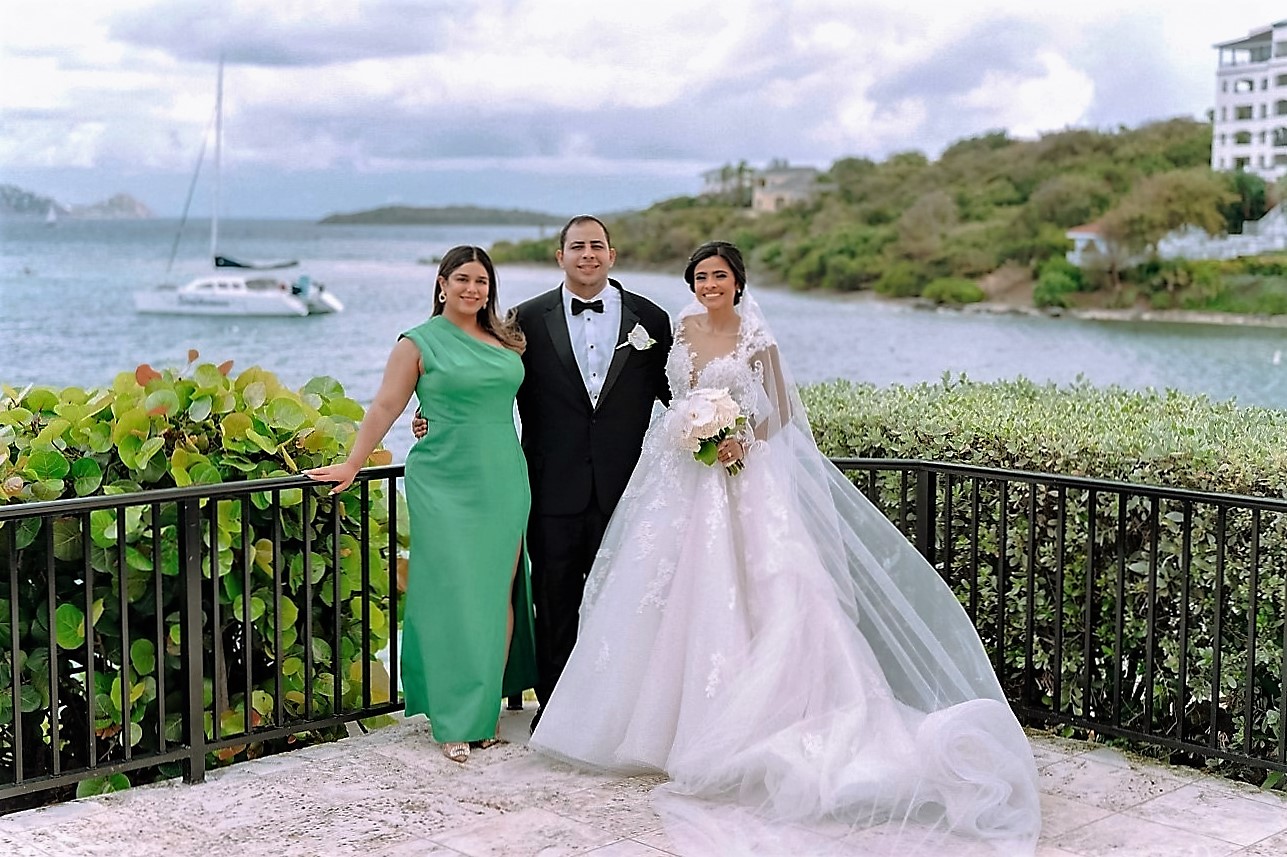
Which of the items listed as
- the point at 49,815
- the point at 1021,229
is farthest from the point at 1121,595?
the point at 1021,229

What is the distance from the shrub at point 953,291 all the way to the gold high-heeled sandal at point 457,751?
33237 millimetres

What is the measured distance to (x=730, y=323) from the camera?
4.46 m

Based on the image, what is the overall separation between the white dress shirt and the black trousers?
37cm

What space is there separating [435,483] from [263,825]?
1.09 meters

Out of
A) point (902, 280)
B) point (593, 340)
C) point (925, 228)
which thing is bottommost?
point (593, 340)

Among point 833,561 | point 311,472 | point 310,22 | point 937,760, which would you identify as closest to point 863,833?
point 937,760

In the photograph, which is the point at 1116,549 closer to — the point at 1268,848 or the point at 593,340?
the point at 1268,848

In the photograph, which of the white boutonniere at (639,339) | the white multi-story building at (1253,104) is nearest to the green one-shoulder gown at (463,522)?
the white boutonniere at (639,339)

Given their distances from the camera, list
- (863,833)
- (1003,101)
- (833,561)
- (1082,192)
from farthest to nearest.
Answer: (1003,101) < (1082,192) < (833,561) < (863,833)

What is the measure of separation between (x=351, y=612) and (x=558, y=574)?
0.69 meters

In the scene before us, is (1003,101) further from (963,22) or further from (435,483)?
(435,483)

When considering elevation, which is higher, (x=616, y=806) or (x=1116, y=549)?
(x=1116, y=549)

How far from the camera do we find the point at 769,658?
409 cm

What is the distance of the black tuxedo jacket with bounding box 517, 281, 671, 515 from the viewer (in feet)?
15.1
